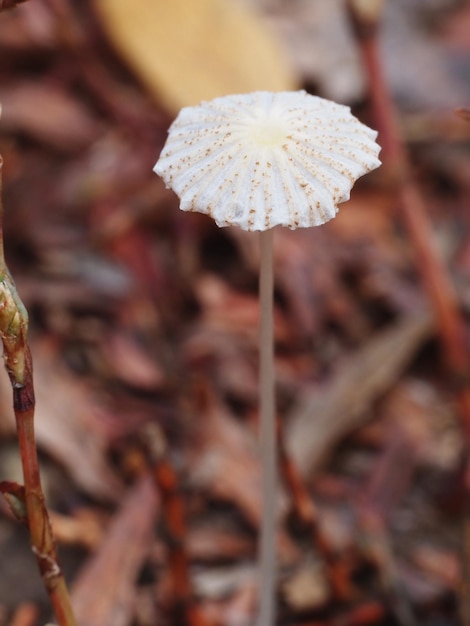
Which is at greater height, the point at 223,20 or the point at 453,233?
the point at 223,20

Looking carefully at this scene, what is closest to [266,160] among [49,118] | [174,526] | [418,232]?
[174,526]

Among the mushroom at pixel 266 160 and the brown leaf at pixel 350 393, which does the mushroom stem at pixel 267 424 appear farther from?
the brown leaf at pixel 350 393

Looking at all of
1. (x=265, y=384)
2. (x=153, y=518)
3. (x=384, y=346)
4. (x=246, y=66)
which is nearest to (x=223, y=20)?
(x=246, y=66)

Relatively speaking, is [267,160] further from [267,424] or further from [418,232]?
[418,232]

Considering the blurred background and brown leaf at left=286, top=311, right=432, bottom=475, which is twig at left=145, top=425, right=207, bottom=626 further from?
brown leaf at left=286, top=311, right=432, bottom=475

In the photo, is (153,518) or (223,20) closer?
(153,518)

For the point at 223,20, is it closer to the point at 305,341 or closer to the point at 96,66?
the point at 96,66

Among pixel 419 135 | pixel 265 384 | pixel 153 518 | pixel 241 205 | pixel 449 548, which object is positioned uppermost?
pixel 419 135

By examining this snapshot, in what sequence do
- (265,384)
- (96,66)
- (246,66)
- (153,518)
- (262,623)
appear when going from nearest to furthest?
1. (265,384)
2. (262,623)
3. (153,518)
4. (246,66)
5. (96,66)
